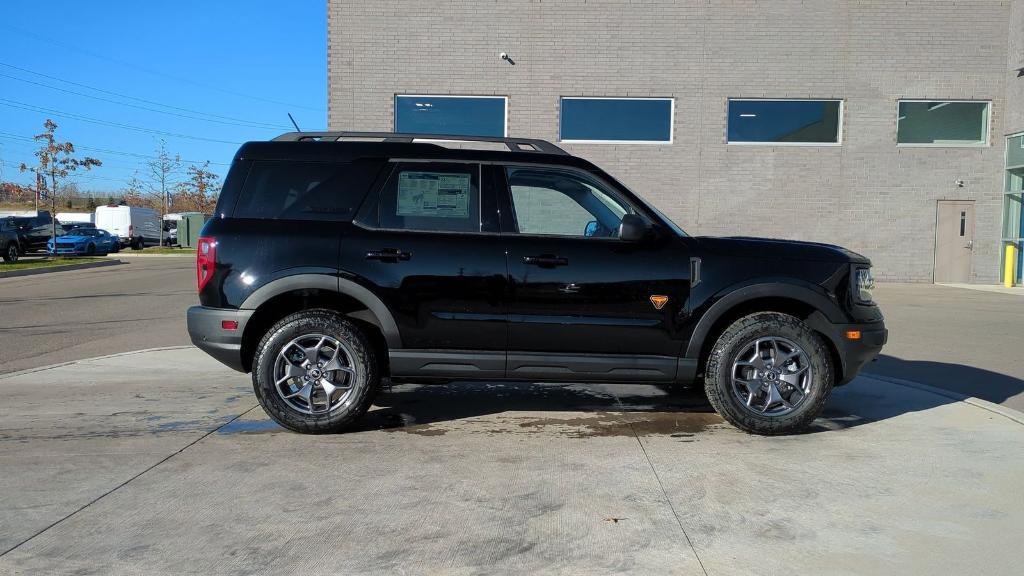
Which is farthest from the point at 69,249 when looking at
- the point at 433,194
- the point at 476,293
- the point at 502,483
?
the point at 502,483

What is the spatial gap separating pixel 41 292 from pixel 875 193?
19.9 meters

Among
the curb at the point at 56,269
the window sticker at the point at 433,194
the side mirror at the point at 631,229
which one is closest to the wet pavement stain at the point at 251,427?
the window sticker at the point at 433,194

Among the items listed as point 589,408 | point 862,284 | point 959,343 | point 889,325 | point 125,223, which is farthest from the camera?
point 125,223

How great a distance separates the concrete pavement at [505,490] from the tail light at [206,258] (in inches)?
42.3

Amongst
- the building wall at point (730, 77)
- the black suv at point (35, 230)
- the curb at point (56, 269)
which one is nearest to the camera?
the building wall at point (730, 77)

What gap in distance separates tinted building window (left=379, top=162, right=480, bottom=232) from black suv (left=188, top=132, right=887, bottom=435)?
10 mm

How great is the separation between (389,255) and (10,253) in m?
29.8

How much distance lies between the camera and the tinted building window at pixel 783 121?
19328 millimetres

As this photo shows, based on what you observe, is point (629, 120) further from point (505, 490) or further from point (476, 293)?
point (505, 490)

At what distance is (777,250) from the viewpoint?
5.38m

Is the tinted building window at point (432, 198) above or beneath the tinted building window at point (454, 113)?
beneath

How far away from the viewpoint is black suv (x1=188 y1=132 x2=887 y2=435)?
17.0ft

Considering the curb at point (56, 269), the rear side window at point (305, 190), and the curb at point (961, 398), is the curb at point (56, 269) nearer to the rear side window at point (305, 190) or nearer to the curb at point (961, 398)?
the rear side window at point (305, 190)

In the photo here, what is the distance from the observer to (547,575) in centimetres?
318
